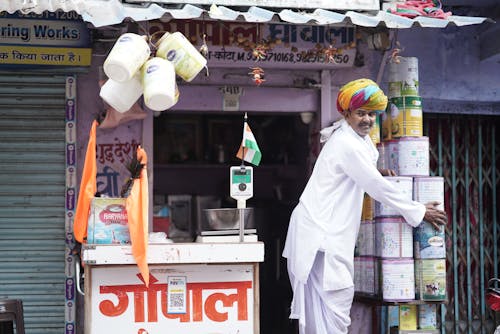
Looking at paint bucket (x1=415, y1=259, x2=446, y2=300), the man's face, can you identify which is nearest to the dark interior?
paint bucket (x1=415, y1=259, x2=446, y2=300)

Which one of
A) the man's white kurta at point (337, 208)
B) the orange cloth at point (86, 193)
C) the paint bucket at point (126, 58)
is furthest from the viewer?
the man's white kurta at point (337, 208)

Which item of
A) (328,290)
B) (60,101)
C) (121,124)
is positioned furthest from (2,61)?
(328,290)

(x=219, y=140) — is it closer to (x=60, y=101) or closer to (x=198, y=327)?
(x=60, y=101)

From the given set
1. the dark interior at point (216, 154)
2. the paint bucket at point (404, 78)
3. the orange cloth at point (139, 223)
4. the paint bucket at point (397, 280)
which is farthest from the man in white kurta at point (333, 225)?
the dark interior at point (216, 154)

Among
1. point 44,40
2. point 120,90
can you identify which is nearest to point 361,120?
point 120,90

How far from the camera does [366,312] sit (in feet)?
26.3

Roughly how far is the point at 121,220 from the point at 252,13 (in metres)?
1.85

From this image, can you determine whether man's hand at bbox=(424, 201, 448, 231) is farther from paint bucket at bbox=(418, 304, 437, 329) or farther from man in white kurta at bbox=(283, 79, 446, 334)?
paint bucket at bbox=(418, 304, 437, 329)

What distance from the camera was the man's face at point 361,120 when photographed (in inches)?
264

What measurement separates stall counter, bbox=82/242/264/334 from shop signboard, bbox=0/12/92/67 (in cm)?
215

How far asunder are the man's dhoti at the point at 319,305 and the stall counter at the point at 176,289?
0.51 m

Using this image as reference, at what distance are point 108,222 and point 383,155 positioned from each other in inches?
102

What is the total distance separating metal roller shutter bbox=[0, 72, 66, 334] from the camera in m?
7.54

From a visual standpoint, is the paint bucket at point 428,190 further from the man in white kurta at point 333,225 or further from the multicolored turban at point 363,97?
the multicolored turban at point 363,97
